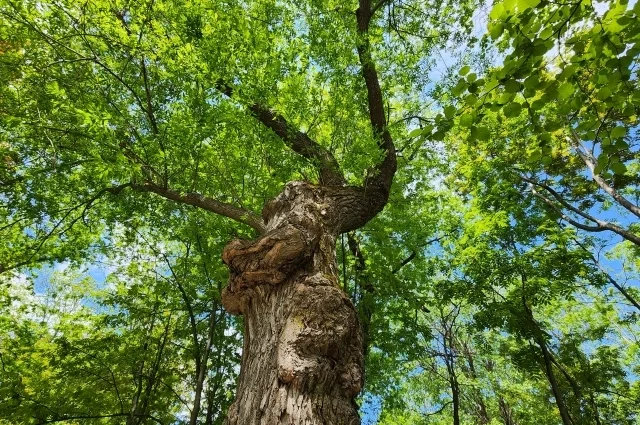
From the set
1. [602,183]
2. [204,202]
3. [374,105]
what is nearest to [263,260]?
[204,202]

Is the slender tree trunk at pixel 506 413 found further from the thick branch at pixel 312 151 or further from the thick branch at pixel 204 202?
the thick branch at pixel 204 202

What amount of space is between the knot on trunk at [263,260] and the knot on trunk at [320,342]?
0.84 ft

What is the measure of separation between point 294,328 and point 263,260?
72 centimetres

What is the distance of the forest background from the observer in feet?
14.5

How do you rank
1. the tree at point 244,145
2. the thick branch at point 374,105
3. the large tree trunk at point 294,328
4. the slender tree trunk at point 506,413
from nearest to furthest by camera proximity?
the large tree trunk at point 294,328
the tree at point 244,145
the thick branch at point 374,105
the slender tree trunk at point 506,413

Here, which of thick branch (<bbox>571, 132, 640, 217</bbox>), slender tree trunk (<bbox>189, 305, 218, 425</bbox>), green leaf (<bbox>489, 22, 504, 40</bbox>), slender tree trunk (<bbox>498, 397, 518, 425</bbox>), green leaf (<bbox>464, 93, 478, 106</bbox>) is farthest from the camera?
slender tree trunk (<bbox>498, 397, 518, 425</bbox>)

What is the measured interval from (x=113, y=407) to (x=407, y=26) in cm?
994

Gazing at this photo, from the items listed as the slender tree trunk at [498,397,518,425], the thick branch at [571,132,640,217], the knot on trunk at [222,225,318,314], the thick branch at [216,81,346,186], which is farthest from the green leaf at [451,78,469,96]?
the slender tree trunk at [498,397,518,425]

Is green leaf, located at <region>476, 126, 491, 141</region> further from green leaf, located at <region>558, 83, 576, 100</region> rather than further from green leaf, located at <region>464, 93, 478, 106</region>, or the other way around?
green leaf, located at <region>558, 83, 576, 100</region>

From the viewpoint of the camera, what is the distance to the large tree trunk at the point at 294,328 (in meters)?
2.32

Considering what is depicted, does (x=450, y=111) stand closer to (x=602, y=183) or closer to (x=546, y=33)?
(x=546, y=33)

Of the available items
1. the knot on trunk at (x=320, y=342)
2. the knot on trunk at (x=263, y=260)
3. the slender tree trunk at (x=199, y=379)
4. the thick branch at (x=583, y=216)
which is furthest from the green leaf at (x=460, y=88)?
the thick branch at (x=583, y=216)

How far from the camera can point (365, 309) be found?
737cm

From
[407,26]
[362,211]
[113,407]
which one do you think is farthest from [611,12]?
[113,407]
